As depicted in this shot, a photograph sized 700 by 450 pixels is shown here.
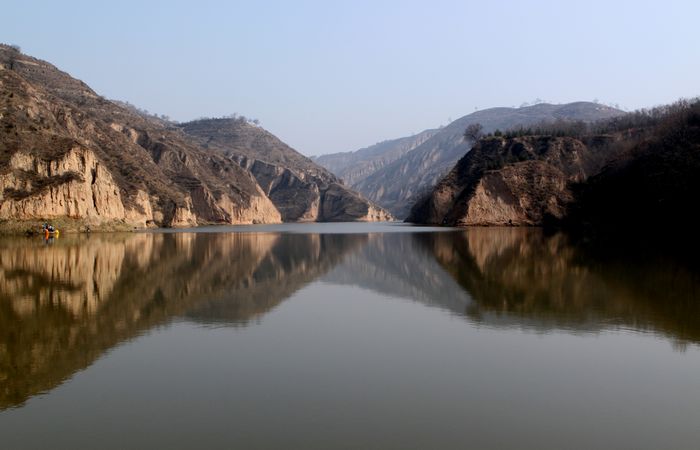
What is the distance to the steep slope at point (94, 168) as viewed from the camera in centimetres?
7538

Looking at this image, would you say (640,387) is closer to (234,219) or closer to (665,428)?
(665,428)

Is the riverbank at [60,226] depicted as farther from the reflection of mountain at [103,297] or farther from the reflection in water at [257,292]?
the reflection in water at [257,292]

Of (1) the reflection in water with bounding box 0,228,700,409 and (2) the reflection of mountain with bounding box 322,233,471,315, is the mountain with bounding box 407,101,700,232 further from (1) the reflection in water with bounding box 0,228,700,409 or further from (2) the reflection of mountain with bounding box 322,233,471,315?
(2) the reflection of mountain with bounding box 322,233,471,315

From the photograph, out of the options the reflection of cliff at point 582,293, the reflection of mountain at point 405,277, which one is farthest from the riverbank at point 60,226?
the reflection of cliff at point 582,293

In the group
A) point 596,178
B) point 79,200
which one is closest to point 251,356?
point 79,200

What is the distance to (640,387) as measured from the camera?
38.3ft

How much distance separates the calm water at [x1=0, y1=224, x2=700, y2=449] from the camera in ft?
30.6

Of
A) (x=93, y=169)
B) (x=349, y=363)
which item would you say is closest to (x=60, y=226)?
(x=93, y=169)

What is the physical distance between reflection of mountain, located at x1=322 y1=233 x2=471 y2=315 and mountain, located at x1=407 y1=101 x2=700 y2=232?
48.9 meters

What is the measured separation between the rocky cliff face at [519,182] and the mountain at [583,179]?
19 cm

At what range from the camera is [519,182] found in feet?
373

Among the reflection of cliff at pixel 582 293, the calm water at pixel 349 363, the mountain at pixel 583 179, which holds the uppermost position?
the mountain at pixel 583 179

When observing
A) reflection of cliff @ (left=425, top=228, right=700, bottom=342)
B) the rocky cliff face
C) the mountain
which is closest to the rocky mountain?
the mountain

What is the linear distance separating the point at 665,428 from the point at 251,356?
8.91 meters
